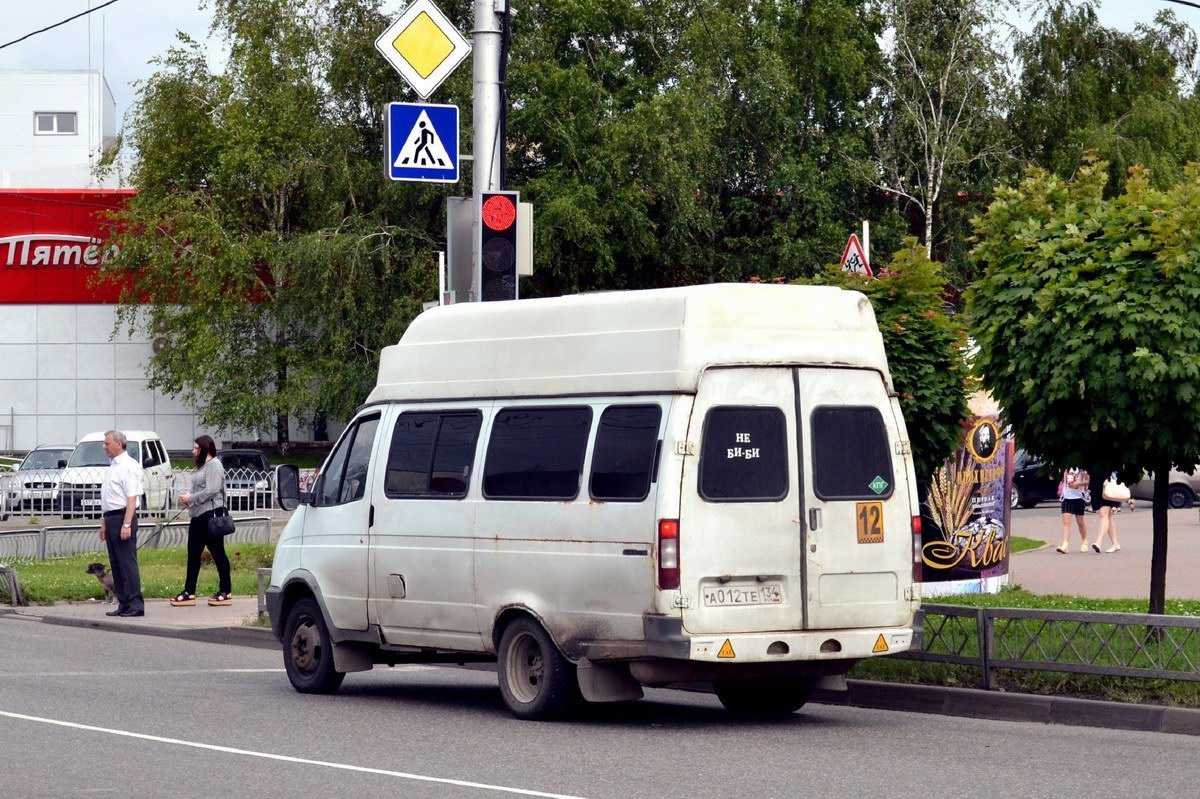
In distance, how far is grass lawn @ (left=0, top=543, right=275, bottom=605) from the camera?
20.7 metres

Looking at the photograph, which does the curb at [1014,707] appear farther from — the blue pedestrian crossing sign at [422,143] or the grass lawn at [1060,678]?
the blue pedestrian crossing sign at [422,143]

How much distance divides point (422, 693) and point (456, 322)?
2.95m

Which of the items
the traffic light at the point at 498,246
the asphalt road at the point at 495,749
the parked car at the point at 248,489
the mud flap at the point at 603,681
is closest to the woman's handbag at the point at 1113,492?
the traffic light at the point at 498,246

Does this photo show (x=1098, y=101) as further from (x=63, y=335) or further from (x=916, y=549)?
(x=916, y=549)

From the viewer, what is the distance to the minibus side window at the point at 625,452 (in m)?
10.2

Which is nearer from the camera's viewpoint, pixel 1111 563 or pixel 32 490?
pixel 1111 563

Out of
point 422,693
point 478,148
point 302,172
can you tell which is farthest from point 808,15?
point 422,693

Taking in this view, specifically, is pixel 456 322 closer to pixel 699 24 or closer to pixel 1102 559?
pixel 1102 559

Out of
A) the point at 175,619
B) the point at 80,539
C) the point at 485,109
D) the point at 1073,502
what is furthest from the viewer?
the point at 80,539

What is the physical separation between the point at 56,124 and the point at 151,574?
52972 millimetres

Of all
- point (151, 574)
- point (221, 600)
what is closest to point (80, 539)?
point (151, 574)

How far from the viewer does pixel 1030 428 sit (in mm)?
12312

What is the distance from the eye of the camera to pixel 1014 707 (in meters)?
11.2

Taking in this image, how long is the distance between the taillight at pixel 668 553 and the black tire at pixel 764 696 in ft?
5.52
